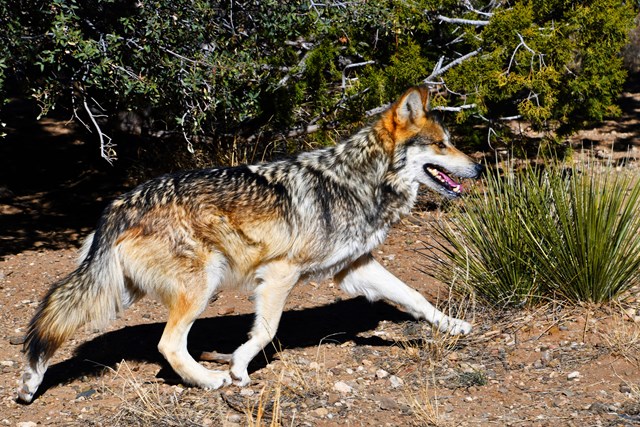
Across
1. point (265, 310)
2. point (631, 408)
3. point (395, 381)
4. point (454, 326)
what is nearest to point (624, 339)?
point (631, 408)

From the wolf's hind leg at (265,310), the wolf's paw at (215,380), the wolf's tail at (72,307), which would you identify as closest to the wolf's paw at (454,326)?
the wolf's hind leg at (265,310)

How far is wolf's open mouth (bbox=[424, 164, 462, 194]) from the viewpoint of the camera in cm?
630

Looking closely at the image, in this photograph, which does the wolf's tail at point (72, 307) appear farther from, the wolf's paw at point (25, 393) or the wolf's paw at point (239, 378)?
the wolf's paw at point (239, 378)

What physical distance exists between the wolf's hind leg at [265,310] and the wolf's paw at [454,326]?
1.26 metres

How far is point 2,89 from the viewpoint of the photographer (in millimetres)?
8070

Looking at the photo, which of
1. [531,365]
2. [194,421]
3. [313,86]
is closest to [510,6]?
[313,86]

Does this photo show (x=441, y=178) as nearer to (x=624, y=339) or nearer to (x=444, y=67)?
(x=624, y=339)

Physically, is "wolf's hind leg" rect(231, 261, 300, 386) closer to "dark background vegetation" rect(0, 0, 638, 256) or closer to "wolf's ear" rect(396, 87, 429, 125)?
"wolf's ear" rect(396, 87, 429, 125)

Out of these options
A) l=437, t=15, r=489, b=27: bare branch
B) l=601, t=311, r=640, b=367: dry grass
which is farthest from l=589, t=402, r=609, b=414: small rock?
l=437, t=15, r=489, b=27: bare branch

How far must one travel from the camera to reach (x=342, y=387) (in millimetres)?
5715

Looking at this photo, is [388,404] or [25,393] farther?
[25,393]

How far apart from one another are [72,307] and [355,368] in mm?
2108

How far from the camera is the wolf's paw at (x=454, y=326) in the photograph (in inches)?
253

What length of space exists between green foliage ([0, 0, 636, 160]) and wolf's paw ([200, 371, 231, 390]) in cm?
324
